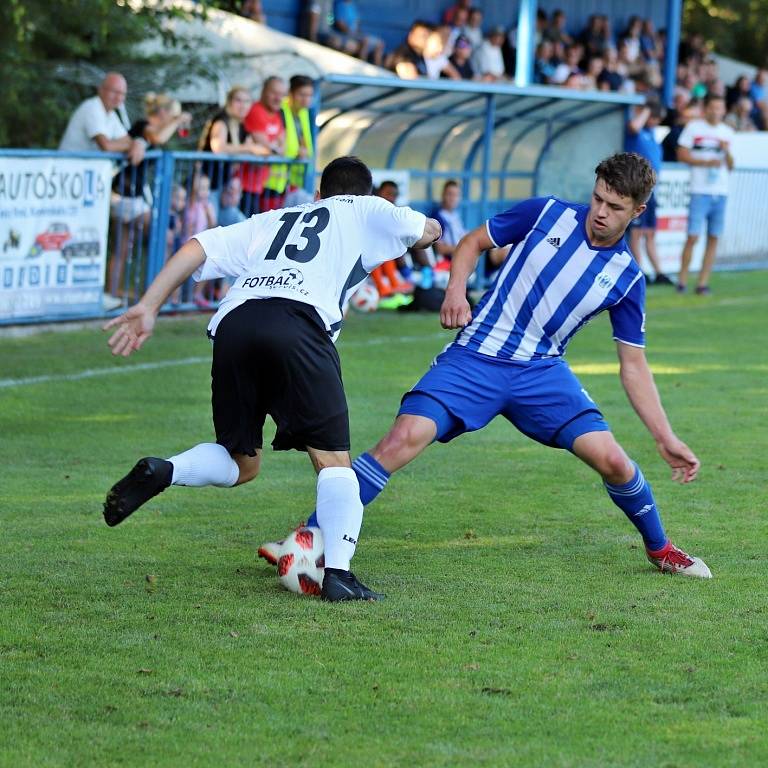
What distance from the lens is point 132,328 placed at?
5324mm

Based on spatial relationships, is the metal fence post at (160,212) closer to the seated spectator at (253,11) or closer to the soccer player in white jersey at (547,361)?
the soccer player in white jersey at (547,361)

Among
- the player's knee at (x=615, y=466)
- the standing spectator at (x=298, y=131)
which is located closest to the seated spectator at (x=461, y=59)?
the standing spectator at (x=298, y=131)

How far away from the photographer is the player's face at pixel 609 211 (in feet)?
18.7

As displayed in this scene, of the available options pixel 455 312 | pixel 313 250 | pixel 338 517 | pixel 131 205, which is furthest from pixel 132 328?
pixel 131 205

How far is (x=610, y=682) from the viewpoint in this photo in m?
4.64

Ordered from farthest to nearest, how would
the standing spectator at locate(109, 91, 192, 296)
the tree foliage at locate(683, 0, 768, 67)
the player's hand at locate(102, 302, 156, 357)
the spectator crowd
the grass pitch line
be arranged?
1. the tree foliage at locate(683, 0, 768, 67)
2. the spectator crowd
3. the standing spectator at locate(109, 91, 192, 296)
4. the grass pitch line
5. the player's hand at locate(102, 302, 156, 357)

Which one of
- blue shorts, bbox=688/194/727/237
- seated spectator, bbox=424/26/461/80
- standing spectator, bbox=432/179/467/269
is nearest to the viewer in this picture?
standing spectator, bbox=432/179/467/269

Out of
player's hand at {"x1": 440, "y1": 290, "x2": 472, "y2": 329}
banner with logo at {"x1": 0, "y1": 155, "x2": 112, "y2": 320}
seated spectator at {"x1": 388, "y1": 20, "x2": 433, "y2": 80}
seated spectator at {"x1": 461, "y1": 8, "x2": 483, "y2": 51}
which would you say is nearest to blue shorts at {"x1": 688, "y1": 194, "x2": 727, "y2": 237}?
seated spectator at {"x1": 388, "y1": 20, "x2": 433, "y2": 80}

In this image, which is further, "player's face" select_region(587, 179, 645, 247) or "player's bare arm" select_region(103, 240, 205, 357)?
"player's face" select_region(587, 179, 645, 247)

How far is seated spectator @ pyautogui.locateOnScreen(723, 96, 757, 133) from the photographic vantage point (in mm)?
27188

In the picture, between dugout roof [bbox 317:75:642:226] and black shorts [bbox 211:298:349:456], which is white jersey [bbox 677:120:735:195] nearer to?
dugout roof [bbox 317:75:642:226]

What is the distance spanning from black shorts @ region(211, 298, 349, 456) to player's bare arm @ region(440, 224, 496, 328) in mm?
504

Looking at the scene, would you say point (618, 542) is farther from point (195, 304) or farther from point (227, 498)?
point (195, 304)

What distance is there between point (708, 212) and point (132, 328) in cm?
1416
